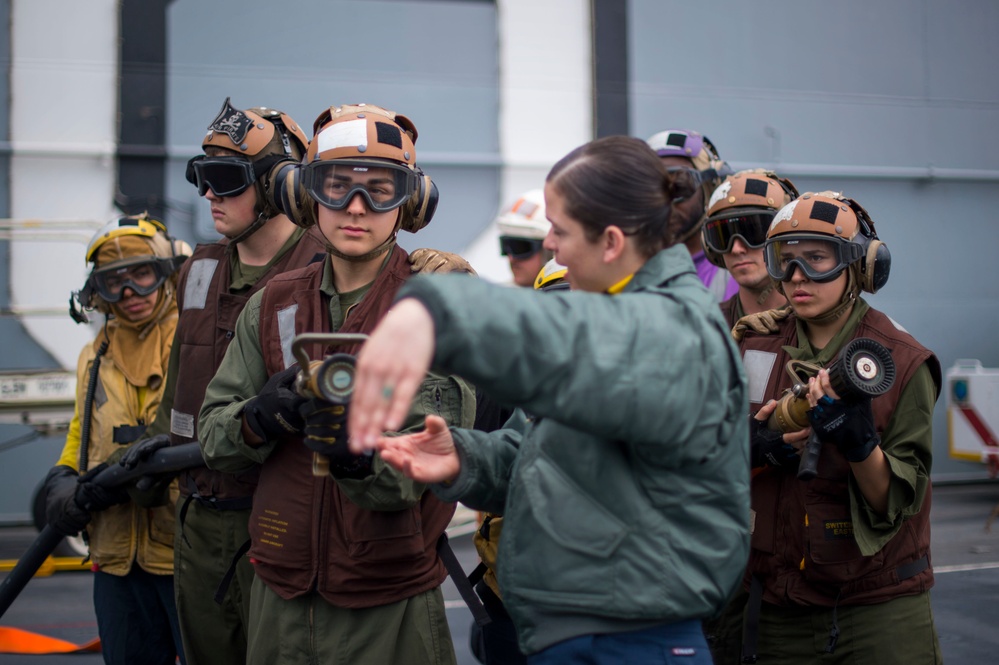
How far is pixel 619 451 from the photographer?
1872 millimetres

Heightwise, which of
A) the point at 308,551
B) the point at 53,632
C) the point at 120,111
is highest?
the point at 120,111

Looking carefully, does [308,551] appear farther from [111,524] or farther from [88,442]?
[88,442]

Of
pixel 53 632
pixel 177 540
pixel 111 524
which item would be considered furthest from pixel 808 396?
pixel 53 632

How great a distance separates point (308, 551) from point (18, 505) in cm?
607

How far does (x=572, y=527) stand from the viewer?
6.13ft

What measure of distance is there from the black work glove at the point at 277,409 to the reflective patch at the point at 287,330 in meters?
0.16

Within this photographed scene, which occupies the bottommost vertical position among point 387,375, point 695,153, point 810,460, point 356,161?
point 810,460

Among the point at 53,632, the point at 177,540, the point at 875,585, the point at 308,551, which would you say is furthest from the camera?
the point at 53,632

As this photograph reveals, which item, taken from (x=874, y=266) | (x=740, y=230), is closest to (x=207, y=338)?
(x=740, y=230)

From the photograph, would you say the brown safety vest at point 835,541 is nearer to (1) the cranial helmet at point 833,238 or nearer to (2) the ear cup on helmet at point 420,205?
(1) the cranial helmet at point 833,238

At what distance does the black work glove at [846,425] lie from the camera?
261 centimetres

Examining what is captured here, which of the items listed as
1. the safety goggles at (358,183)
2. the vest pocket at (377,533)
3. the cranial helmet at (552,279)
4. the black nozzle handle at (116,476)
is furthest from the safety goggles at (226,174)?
the vest pocket at (377,533)

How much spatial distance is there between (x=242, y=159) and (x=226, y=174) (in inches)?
3.2

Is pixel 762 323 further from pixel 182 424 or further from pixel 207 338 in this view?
pixel 182 424
